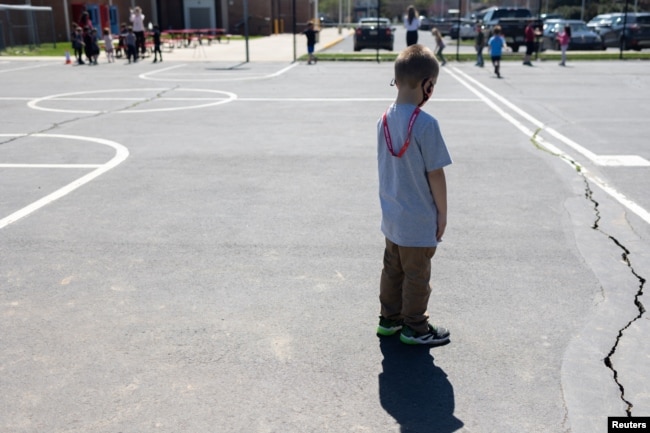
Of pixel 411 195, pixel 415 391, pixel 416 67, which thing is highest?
pixel 416 67

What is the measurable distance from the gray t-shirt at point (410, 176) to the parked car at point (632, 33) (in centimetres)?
2911

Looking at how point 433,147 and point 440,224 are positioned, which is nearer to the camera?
point 433,147

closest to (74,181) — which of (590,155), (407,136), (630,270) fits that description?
(407,136)

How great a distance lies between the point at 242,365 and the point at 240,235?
7.69 ft

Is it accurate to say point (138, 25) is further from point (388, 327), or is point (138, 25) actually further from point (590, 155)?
point (388, 327)

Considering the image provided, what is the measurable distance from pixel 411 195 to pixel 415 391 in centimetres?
106

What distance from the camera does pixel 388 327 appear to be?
4105mm

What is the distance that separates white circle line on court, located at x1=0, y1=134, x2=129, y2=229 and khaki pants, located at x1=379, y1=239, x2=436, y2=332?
402 centimetres

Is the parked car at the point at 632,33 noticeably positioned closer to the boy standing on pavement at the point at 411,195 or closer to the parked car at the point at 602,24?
the parked car at the point at 602,24

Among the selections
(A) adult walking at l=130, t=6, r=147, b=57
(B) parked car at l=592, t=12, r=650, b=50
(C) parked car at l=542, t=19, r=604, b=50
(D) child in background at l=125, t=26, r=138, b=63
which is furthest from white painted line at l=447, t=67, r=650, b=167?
(C) parked car at l=542, t=19, r=604, b=50

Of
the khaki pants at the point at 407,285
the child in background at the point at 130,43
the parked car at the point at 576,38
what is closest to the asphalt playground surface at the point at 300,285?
the khaki pants at the point at 407,285

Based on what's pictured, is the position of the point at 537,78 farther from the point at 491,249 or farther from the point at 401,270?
A: the point at 401,270

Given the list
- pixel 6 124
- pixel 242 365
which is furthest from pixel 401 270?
pixel 6 124

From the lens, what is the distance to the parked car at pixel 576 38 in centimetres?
3189
